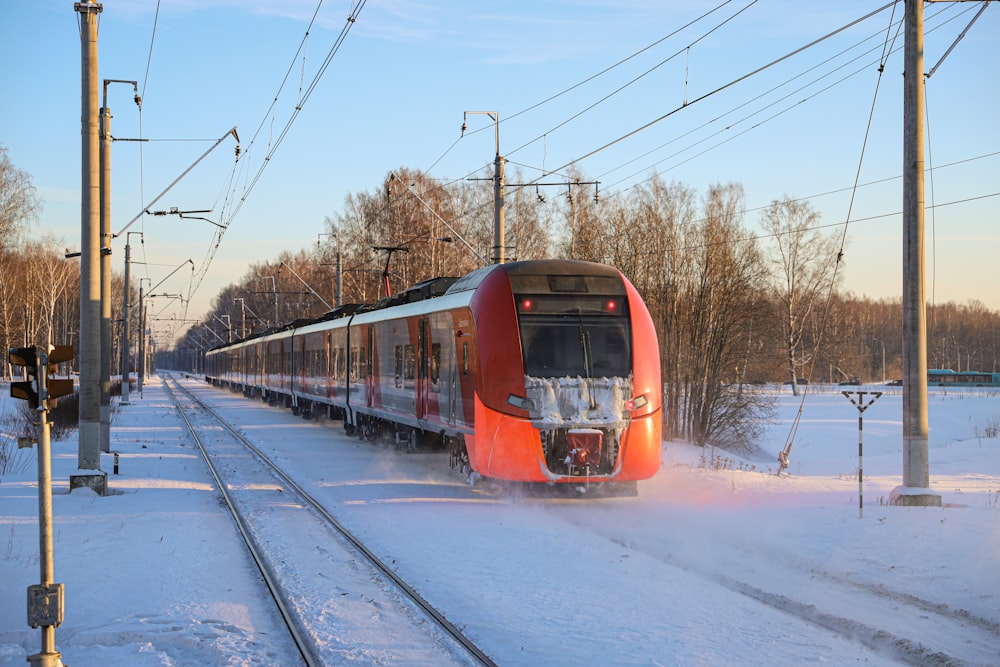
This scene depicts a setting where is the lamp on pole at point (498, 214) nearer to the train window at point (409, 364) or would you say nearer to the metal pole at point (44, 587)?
the train window at point (409, 364)

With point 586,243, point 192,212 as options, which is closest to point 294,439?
point 192,212

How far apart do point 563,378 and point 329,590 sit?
4.95 metres

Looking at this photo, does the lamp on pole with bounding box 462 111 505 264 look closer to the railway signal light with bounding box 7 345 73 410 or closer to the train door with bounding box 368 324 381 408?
the train door with bounding box 368 324 381 408

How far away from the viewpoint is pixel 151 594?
7.79 meters

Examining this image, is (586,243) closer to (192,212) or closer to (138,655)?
(192,212)

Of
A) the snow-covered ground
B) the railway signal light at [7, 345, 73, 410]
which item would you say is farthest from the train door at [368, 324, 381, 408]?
the railway signal light at [7, 345, 73, 410]

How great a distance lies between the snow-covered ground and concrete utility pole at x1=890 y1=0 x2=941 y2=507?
0.81 m

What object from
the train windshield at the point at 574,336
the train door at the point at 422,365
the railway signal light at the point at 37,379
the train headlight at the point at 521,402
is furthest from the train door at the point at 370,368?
the railway signal light at the point at 37,379

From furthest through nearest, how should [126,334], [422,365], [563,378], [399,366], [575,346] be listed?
[126,334] < [399,366] < [422,365] < [575,346] < [563,378]

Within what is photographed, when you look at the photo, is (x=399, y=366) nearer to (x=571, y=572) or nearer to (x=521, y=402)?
(x=521, y=402)

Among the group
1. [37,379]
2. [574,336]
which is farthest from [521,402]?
[37,379]

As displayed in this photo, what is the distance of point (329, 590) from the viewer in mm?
7875

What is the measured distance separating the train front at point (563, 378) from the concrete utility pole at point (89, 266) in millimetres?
5599

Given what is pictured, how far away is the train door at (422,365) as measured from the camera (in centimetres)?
1567
